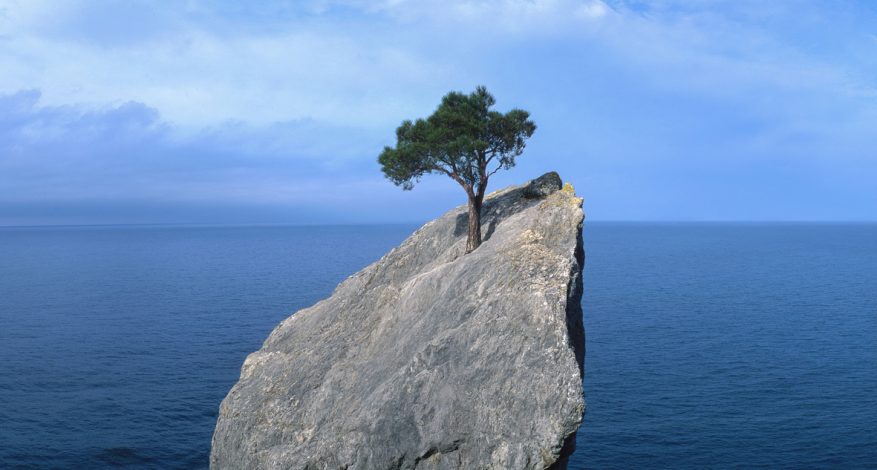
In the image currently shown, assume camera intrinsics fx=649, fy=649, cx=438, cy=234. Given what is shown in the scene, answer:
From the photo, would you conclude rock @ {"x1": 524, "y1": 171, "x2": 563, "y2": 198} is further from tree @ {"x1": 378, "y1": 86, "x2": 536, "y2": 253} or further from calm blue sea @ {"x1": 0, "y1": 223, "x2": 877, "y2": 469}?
calm blue sea @ {"x1": 0, "y1": 223, "x2": 877, "y2": 469}

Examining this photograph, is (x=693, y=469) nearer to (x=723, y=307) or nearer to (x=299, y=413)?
(x=299, y=413)

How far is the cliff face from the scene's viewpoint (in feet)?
91.7

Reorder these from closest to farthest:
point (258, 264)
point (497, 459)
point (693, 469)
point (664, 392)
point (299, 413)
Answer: point (497, 459) → point (299, 413) → point (693, 469) → point (664, 392) → point (258, 264)

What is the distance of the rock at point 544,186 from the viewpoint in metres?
40.0

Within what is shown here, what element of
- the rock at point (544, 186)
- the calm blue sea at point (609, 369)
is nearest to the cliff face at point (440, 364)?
the rock at point (544, 186)

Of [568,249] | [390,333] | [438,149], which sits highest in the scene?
[438,149]

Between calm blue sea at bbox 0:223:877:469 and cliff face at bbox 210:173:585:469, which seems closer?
cliff face at bbox 210:173:585:469

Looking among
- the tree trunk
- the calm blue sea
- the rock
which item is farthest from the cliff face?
the calm blue sea

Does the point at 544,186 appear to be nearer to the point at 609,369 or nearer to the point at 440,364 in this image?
the point at 440,364

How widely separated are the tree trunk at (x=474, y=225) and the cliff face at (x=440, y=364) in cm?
87

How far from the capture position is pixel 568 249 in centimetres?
3253

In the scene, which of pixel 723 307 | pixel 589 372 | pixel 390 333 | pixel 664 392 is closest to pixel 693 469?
pixel 664 392

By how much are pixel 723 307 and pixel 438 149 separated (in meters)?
69.7

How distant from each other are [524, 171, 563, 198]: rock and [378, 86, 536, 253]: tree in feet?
6.21
